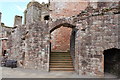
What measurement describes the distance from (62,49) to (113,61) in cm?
603

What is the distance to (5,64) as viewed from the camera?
11.4 metres

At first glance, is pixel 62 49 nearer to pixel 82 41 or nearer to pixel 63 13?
pixel 63 13

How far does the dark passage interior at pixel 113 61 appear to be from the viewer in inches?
337

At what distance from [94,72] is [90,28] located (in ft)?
8.10

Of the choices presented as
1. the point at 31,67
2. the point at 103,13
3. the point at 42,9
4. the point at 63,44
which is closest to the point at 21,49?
the point at 31,67

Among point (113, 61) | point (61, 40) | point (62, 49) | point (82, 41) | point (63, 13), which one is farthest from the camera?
point (63, 13)

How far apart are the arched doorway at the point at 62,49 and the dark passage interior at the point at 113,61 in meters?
2.25

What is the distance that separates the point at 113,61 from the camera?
895cm

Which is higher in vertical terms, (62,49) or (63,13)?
(63,13)

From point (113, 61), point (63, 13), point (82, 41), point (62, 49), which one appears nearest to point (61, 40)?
point (62, 49)

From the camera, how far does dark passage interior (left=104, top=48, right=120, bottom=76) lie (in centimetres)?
857

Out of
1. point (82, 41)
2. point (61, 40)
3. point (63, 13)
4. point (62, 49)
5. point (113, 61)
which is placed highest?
point (63, 13)

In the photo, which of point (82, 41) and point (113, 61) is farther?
point (113, 61)

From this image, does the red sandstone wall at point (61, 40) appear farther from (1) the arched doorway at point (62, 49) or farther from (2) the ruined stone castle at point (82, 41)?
(2) the ruined stone castle at point (82, 41)
